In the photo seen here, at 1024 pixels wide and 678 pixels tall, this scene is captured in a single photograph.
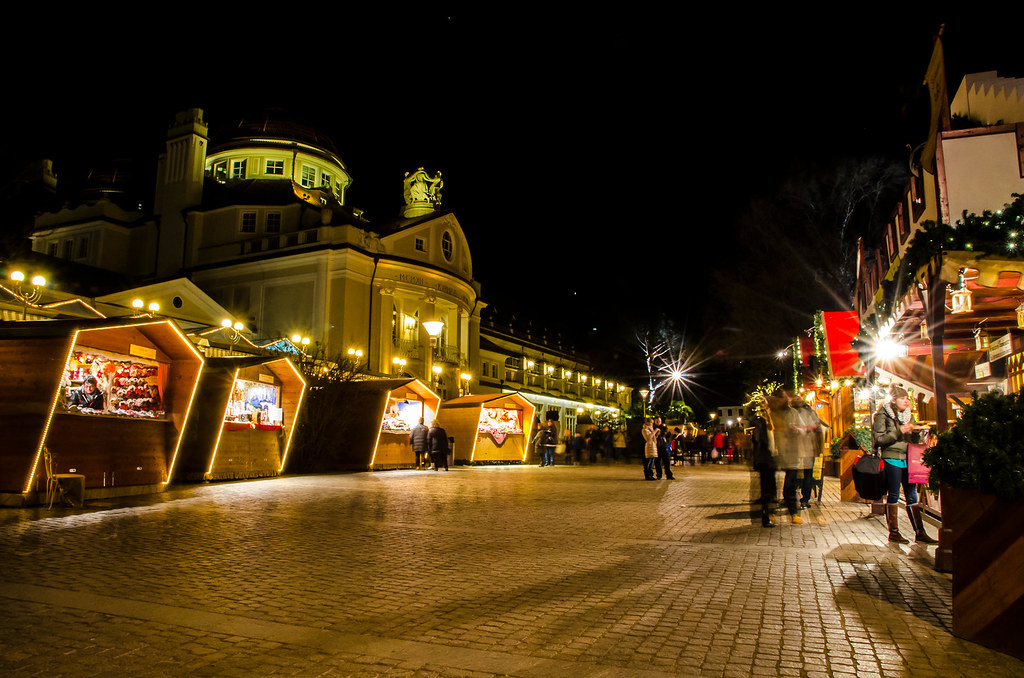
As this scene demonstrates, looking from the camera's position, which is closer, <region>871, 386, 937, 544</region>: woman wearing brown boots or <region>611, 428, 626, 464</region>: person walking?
<region>871, 386, 937, 544</region>: woman wearing brown boots

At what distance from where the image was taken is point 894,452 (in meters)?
8.00

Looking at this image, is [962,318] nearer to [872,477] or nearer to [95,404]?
[872,477]

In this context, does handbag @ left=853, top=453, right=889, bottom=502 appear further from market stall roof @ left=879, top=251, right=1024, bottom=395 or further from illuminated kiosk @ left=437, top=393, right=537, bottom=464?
illuminated kiosk @ left=437, top=393, right=537, bottom=464

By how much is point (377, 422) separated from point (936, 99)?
17209 millimetres

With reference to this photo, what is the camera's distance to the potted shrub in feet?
13.2

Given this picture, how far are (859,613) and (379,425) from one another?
19067mm

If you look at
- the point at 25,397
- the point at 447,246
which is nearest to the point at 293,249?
the point at 447,246

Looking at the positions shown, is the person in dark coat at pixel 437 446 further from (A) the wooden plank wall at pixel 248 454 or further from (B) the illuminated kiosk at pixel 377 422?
(A) the wooden plank wall at pixel 248 454

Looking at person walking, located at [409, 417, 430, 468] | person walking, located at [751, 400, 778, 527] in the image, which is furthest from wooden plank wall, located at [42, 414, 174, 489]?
person walking, located at [409, 417, 430, 468]

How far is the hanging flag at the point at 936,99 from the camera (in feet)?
34.4

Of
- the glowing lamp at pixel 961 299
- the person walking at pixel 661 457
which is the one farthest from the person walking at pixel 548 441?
the glowing lamp at pixel 961 299

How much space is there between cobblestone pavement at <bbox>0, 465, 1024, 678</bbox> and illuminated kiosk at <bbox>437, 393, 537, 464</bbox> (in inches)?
754

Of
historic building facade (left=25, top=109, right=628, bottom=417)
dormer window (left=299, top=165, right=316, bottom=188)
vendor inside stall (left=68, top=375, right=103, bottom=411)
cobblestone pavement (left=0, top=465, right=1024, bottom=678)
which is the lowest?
cobblestone pavement (left=0, top=465, right=1024, bottom=678)

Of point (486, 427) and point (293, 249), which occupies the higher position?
point (293, 249)
